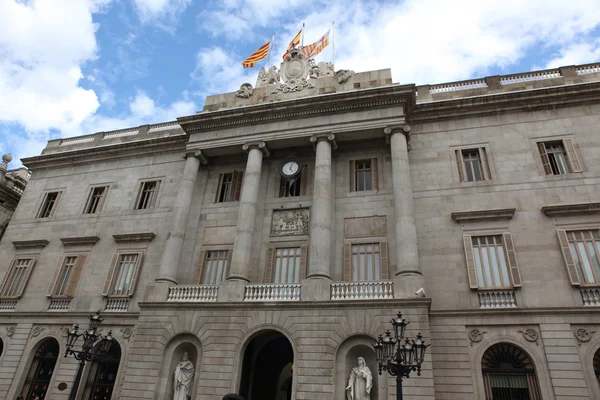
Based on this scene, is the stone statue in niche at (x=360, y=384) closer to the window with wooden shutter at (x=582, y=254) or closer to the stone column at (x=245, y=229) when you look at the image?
the stone column at (x=245, y=229)

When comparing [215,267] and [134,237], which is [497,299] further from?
[134,237]

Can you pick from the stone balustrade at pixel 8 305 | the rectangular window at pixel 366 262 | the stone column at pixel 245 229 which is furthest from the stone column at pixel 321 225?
the stone balustrade at pixel 8 305

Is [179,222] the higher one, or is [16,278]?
[179,222]

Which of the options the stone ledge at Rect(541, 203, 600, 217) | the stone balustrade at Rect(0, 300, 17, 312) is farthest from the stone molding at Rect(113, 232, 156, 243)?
the stone ledge at Rect(541, 203, 600, 217)

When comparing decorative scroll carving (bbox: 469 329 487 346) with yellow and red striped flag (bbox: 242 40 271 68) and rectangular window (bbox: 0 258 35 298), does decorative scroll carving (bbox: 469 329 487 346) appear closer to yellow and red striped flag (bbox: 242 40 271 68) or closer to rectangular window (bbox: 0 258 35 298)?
yellow and red striped flag (bbox: 242 40 271 68)

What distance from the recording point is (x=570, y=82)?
66.1ft

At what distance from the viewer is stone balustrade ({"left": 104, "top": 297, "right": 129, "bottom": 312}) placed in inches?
821

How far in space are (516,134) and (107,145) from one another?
23.4 meters

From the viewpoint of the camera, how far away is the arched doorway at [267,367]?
18172 mm

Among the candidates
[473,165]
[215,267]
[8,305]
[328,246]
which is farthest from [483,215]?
[8,305]

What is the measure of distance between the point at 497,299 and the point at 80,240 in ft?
69.7

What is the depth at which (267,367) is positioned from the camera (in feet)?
65.1

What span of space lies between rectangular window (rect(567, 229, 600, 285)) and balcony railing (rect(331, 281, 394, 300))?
23.8ft

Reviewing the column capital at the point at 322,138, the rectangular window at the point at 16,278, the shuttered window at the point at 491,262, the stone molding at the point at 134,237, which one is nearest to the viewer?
the shuttered window at the point at 491,262
